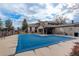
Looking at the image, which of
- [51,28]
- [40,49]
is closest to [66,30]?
[51,28]

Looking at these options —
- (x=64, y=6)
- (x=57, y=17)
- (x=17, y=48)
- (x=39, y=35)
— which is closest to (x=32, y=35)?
(x=39, y=35)

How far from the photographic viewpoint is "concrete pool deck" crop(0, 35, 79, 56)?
1.92 metres

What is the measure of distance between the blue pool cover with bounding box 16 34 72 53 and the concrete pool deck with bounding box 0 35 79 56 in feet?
0.13

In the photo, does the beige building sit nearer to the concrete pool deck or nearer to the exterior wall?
the exterior wall

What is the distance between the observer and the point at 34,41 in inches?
76.5

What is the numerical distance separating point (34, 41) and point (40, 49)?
0.11 m

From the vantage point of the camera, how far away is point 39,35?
195 cm

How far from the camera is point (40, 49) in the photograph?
76.2 inches

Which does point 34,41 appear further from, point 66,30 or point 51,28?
point 66,30

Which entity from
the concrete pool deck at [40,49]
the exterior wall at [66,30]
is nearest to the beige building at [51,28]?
the exterior wall at [66,30]

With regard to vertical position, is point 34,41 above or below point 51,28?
below

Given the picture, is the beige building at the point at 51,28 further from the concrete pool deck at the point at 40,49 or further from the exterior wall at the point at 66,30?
the concrete pool deck at the point at 40,49

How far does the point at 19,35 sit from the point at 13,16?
0.22 metres

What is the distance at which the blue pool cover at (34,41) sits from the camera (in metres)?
1.93
